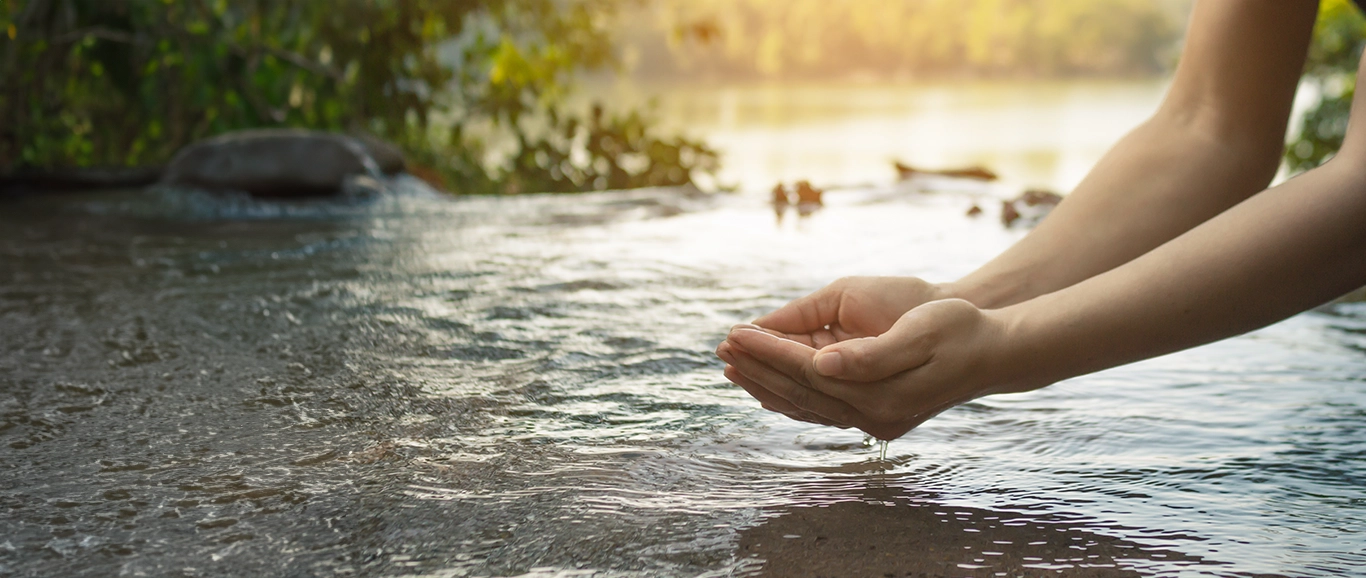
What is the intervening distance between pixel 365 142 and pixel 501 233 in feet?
5.03

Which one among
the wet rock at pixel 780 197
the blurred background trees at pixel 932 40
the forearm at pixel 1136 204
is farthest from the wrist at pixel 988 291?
the blurred background trees at pixel 932 40

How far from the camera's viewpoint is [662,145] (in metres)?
5.45

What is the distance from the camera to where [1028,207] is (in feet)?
9.66

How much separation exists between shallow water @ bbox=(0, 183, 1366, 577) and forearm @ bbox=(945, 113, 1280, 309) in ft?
0.57

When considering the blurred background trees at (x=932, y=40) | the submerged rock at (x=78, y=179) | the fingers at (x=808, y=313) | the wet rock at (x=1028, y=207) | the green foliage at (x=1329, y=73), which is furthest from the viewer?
the blurred background trees at (x=932, y=40)

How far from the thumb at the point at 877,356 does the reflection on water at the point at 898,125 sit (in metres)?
3.06

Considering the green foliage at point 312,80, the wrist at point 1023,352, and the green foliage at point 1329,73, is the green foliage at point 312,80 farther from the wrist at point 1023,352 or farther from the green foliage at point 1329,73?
the wrist at point 1023,352

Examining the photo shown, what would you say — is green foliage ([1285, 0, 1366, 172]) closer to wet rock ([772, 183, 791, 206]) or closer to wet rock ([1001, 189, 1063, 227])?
wet rock ([1001, 189, 1063, 227])

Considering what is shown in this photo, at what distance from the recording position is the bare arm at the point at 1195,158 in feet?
4.15

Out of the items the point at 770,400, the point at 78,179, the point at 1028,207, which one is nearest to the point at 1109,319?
the point at 770,400

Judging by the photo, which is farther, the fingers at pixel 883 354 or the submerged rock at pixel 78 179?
the submerged rock at pixel 78 179

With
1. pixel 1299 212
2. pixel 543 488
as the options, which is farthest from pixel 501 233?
pixel 1299 212

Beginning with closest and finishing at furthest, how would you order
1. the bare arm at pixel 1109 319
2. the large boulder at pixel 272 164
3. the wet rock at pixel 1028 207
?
the bare arm at pixel 1109 319
the wet rock at pixel 1028 207
the large boulder at pixel 272 164

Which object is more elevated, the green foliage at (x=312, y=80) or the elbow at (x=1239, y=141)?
the green foliage at (x=312, y=80)
